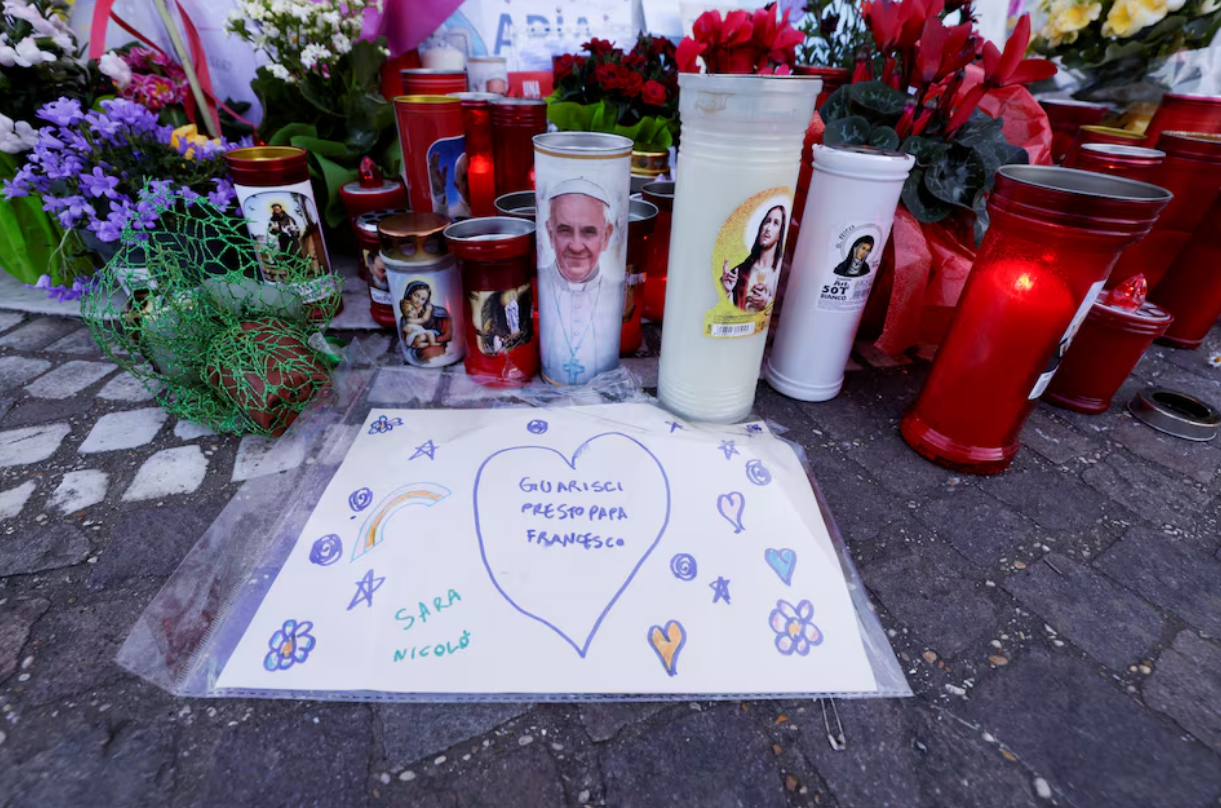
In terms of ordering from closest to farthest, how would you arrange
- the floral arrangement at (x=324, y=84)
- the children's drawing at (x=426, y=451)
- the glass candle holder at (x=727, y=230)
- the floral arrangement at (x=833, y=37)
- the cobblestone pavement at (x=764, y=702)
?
the cobblestone pavement at (x=764, y=702), the glass candle holder at (x=727, y=230), the children's drawing at (x=426, y=451), the floral arrangement at (x=324, y=84), the floral arrangement at (x=833, y=37)

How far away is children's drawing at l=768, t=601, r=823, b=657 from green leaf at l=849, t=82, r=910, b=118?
0.88 metres

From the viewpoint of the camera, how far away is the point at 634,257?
102 cm

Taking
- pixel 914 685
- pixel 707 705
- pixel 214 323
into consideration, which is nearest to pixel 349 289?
pixel 214 323

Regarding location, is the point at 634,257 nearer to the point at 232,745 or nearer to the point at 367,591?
the point at 367,591

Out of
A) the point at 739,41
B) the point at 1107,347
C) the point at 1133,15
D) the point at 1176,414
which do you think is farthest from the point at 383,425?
the point at 1133,15

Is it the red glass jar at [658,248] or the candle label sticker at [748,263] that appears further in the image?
the red glass jar at [658,248]

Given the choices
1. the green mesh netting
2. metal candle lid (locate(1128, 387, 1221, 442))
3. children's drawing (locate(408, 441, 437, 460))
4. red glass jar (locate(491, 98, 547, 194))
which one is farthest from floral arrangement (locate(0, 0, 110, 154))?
metal candle lid (locate(1128, 387, 1221, 442))

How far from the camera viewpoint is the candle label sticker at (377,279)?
44.2 inches

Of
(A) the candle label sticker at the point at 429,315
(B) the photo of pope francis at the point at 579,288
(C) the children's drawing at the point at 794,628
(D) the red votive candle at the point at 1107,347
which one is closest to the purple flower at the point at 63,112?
(A) the candle label sticker at the point at 429,315

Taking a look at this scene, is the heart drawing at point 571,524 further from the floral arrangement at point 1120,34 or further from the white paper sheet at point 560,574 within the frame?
the floral arrangement at point 1120,34

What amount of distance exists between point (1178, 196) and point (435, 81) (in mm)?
1588

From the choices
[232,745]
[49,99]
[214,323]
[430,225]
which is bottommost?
[232,745]

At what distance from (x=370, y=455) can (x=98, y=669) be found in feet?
1.19

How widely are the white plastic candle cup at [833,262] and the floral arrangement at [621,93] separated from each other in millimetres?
518
